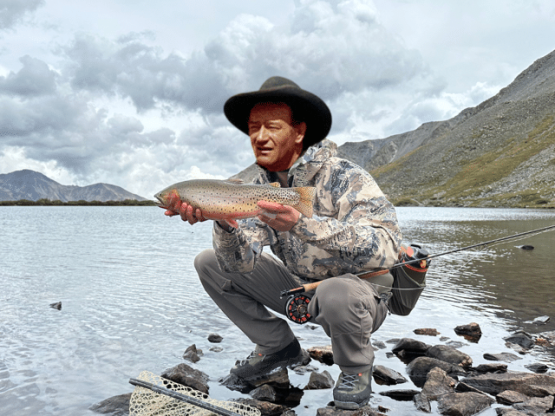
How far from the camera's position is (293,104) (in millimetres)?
4684

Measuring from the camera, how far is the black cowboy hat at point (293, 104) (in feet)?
14.9

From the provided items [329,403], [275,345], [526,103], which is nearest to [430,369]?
[329,403]

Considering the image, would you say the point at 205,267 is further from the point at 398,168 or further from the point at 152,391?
the point at 398,168

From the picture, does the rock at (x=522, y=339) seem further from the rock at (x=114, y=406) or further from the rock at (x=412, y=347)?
the rock at (x=114, y=406)

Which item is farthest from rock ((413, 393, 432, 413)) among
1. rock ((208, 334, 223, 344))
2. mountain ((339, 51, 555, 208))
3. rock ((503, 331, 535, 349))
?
mountain ((339, 51, 555, 208))

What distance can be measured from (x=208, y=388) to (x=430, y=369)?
2601mm

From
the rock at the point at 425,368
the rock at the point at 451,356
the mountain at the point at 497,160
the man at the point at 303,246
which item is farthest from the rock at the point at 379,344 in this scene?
the mountain at the point at 497,160

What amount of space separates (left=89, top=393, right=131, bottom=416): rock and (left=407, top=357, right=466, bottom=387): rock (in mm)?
3108

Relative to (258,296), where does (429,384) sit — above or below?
below

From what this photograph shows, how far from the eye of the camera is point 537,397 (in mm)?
4141

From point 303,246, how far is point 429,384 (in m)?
1.97

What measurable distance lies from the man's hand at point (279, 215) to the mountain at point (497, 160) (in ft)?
308

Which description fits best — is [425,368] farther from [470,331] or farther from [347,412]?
[470,331]

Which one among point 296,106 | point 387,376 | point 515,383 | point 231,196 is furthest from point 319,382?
point 296,106
